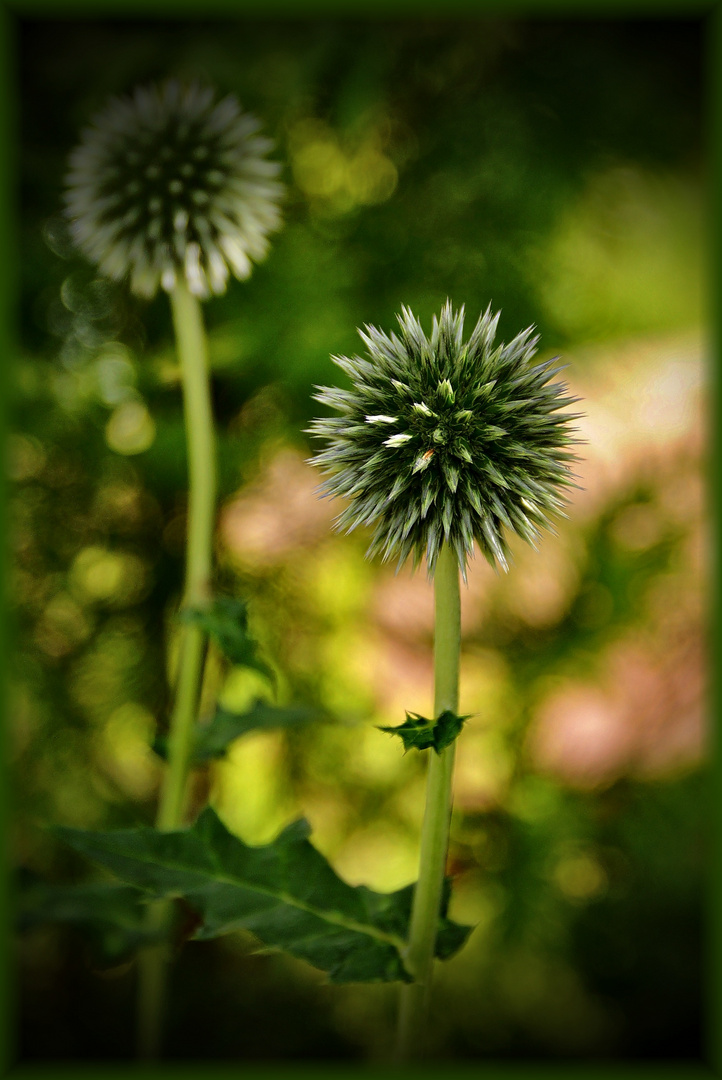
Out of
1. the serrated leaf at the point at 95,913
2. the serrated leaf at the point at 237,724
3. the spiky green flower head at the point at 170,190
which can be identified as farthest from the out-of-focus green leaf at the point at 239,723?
→ the spiky green flower head at the point at 170,190

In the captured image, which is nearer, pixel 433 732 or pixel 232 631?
pixel 433 732

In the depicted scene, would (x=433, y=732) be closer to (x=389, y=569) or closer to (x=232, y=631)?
(x=232, y=631)

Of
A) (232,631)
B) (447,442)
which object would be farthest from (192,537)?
(447,442)

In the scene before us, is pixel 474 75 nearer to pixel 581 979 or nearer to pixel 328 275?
pixel 328 275

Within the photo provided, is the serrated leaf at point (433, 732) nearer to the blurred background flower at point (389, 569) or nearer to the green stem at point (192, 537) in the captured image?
the green stem at point (192, 537)

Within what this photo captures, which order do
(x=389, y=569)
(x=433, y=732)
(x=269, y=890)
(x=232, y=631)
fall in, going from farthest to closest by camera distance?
(x=389, y=569)
(x=232, y=631)
(x=269, y=890)
(x=433, y=732)

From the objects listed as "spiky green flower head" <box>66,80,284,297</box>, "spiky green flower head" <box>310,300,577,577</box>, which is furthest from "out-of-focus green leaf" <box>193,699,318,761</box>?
"spiky green flower head" <box>66,80,284,297</box>
